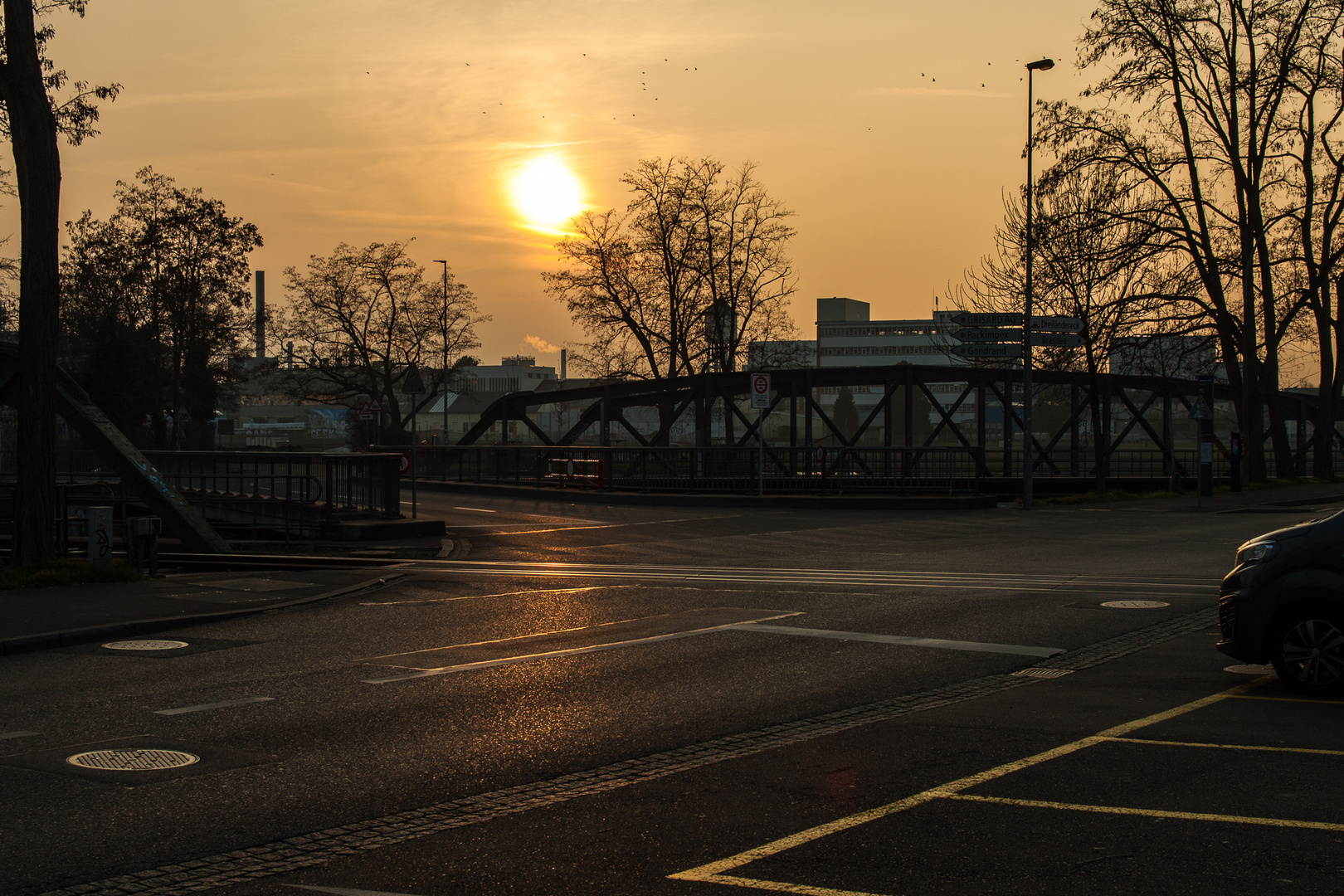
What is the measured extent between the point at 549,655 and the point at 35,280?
9421 millimetres

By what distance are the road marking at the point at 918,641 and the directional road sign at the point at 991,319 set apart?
20498mm

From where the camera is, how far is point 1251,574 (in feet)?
26.8

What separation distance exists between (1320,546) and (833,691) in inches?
132

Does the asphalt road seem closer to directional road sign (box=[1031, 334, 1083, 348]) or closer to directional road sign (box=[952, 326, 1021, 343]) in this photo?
directional road sign (box=[952, 326, 1021, 343])

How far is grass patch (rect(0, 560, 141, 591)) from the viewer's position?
46.0 ft

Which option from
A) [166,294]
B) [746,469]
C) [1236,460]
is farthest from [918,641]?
[166,294]

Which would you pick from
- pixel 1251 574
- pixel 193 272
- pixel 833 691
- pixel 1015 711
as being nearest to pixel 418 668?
pixel 833 691

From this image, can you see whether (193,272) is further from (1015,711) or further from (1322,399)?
(1015,711)

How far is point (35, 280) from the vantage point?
49.5ft

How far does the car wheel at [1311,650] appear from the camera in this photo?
25.8 ft

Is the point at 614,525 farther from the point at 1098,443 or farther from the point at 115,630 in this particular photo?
the point at 1098,443

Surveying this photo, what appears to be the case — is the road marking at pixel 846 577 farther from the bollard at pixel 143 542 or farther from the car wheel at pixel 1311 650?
the car wheel at pixel 1311 650

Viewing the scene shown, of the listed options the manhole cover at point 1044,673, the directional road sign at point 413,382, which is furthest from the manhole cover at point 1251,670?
the directional road sign at point 413,382

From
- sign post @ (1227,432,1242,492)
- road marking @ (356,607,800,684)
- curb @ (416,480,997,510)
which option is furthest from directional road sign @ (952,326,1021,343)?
road marking @ (356,607,800,684)
